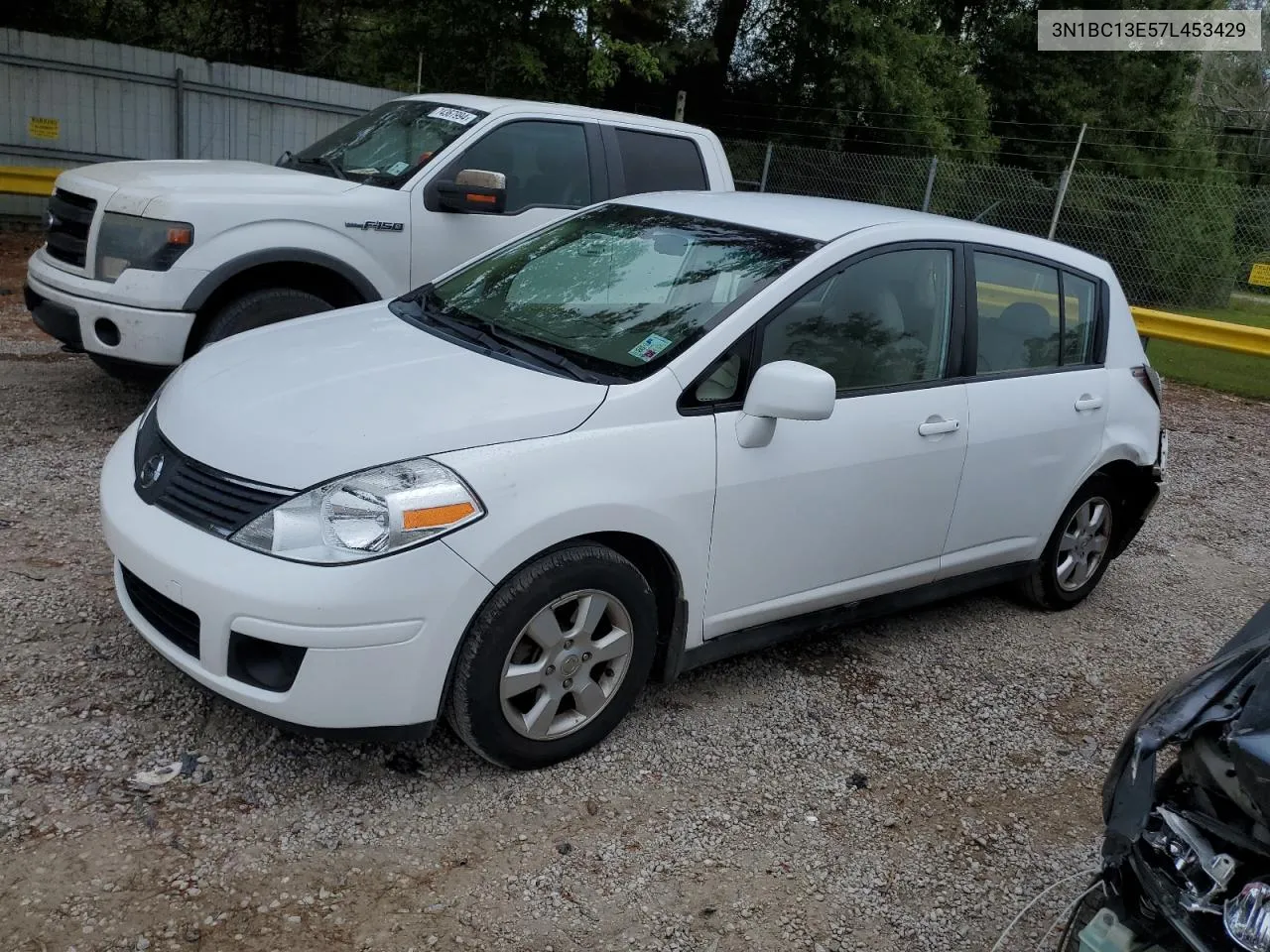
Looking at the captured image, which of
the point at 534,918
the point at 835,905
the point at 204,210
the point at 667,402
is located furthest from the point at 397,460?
the point at 204,210

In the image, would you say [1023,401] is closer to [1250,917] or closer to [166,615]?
[1250,917]

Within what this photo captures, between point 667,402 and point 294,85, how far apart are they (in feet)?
40.7

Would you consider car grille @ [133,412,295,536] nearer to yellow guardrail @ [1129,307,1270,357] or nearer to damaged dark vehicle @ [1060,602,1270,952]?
damaged dark vehicle @ [1060,602,1270,952]

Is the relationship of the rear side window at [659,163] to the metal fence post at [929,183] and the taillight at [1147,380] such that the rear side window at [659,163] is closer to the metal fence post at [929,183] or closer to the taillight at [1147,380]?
the taillight at [1147,380]

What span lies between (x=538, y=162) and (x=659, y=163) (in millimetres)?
854

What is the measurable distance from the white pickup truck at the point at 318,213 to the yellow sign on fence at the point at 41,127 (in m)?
7.28

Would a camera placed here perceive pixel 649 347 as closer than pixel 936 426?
Yes

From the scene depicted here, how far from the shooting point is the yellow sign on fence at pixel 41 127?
12508 millimetres

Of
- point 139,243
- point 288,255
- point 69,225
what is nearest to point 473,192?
point 288,255

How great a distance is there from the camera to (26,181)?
37.0 feet

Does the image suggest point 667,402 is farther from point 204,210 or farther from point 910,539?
point 204,210

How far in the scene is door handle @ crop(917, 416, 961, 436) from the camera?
158 inches

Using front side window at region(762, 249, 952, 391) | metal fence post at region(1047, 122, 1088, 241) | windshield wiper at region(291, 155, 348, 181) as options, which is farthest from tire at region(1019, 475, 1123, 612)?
metal fence post at region(1047, 122, 1088, 241)

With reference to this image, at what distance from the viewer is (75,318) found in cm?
563
